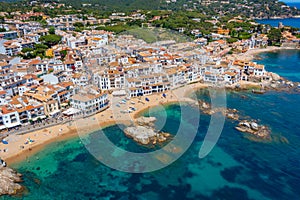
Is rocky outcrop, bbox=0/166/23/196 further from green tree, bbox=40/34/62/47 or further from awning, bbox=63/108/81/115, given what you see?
green tree, bbox=40/34/62/47

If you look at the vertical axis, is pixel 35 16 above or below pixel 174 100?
above

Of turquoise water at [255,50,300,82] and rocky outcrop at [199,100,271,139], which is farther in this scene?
turquoise water at [255,50,300,82]

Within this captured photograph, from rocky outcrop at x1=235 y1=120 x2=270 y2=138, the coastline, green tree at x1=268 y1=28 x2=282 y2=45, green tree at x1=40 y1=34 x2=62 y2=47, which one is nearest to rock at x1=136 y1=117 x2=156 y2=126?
the coastline

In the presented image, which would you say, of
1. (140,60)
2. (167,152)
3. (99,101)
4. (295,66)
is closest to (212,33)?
(295,66)

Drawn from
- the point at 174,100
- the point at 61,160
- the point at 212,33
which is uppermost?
the point at 212,33

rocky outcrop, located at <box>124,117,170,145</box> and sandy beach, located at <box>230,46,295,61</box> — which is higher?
sandy beach, located at <box>230,46,295,61</box>

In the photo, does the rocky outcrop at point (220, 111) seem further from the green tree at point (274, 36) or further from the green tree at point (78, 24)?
the green tree at point (78, 24)

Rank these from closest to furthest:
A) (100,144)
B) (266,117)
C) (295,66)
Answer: (100,144), (266,117), (295,66)

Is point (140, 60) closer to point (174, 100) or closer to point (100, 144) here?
point (174, 100)
